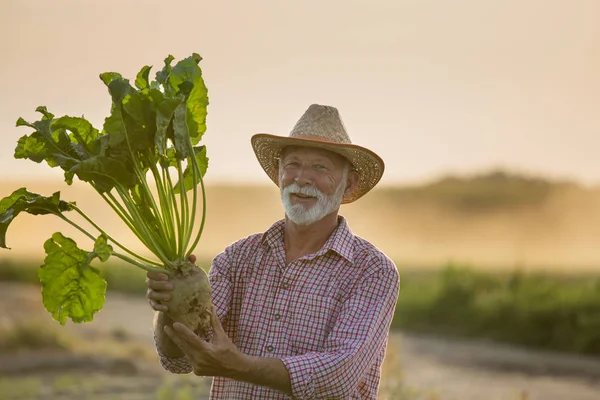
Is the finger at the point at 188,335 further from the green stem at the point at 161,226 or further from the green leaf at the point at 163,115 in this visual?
the green leaf at the point at 163,115

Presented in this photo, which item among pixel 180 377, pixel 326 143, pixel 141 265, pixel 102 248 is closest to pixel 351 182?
pixel 326 143

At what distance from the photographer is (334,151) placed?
3766 mm

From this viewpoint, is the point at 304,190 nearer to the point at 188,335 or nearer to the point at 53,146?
the point at 188,335

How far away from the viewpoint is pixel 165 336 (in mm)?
3490

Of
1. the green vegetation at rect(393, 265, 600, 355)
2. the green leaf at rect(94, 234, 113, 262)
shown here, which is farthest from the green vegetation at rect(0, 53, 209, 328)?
the green vegetation at rect(393, 265, 600, 355)

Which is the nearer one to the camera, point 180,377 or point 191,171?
point 191,171

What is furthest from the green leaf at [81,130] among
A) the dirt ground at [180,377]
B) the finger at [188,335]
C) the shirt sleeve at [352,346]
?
the dirt ground at [180,377]

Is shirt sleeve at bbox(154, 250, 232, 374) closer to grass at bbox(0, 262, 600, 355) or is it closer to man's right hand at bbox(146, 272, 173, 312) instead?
man's right hand at bbox(146, 272, 173, 312)

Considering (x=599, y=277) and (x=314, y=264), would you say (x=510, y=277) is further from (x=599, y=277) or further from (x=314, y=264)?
(x=314, y=264)

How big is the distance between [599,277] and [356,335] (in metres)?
8.73

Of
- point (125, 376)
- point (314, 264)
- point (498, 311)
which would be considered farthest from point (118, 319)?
point (314, 264)

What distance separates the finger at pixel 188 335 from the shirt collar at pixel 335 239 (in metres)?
0.68

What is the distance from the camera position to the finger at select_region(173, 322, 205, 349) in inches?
126

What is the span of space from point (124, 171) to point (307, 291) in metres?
0.87
